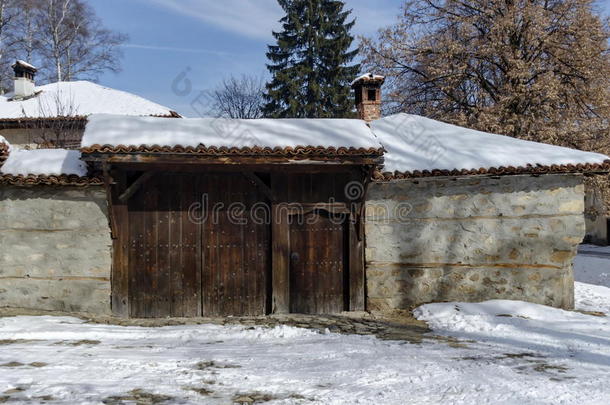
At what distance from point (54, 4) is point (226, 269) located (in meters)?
22.6

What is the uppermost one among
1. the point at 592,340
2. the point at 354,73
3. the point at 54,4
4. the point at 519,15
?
the point at 54,4

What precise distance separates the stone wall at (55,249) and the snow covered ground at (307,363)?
20.4 inches

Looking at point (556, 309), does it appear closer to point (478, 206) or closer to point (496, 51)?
point (478, 206)

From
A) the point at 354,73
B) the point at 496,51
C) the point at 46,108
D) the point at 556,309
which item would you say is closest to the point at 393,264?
the point at 556,309

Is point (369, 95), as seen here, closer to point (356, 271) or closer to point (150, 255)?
point (356, 271)

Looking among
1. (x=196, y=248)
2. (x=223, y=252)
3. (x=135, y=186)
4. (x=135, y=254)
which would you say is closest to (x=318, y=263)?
(x=223, y=252)

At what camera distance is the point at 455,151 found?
706 cm

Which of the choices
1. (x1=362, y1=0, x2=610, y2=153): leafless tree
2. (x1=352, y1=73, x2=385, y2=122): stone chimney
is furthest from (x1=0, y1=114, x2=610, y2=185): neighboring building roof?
(x1=362, y1=0, x2=610, y2=153): leafless tree

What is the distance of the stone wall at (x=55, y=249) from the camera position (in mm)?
6414

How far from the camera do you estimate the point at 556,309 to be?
21.6ft

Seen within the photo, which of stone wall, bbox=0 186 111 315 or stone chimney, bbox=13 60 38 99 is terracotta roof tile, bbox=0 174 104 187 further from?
stone chimney, bbox=13 60 38 99

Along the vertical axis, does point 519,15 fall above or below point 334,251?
above

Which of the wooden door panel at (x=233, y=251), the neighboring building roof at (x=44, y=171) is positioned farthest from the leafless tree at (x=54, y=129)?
the wooden door panel at (x=233, y=251)

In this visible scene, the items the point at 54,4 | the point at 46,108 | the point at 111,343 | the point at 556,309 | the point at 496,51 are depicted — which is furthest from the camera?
the point at 54,4
